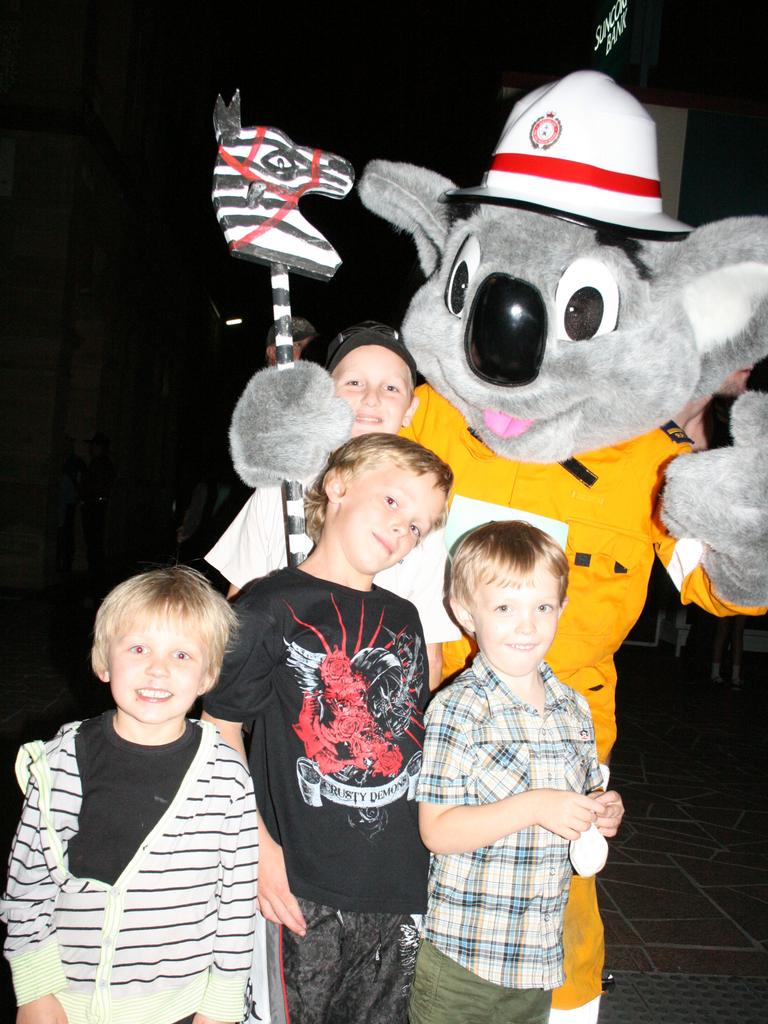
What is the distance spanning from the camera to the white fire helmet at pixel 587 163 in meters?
2.26

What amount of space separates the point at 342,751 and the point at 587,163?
5.31 feet

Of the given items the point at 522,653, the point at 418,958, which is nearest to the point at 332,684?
the point at 522,653

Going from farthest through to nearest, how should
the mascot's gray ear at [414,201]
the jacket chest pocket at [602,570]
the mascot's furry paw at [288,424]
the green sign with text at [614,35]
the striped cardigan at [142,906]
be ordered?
the green sign with text at [614,35], the mascot's gray ear at [414,201], the jacket chest pocket at [602,570], the mascot's furry paw at [288,424], the striped cardigan at [142,906]

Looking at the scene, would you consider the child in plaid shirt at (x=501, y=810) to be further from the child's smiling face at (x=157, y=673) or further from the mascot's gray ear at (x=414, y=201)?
the mascot's gray ear at (x=414, y=201)

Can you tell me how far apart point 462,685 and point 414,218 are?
1425 millimetres

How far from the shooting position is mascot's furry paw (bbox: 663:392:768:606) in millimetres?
2051

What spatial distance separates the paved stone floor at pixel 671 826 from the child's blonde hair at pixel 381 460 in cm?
197

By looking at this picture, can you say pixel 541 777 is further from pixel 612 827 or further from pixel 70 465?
pixel 70 465

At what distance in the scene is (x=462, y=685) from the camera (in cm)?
204

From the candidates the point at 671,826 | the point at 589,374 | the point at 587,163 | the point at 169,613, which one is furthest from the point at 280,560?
the point at 671,826

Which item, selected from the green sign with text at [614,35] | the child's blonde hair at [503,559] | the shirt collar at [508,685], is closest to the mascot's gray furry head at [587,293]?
the child's blonde hair at [503,559]

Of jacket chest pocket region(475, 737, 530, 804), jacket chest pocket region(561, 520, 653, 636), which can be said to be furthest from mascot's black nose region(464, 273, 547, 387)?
jacket chest pocket region(475, 737, 530, 804)

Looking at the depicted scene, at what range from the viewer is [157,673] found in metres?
1.87

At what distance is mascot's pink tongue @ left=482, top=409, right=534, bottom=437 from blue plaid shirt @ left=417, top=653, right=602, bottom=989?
68 centimetres
